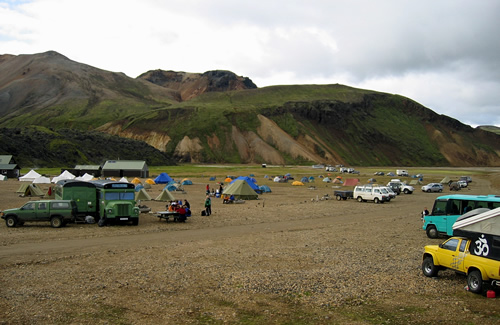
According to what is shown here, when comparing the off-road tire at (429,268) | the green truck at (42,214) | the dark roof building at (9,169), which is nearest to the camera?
the off-road tire at (429,268)

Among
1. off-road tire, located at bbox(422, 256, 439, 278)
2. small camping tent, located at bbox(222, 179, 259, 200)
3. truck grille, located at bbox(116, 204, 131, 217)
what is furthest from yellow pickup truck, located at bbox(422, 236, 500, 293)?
small camping tent, located at bbox(222, 179, 259, 200)

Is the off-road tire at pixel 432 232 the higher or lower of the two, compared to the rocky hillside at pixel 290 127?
lower

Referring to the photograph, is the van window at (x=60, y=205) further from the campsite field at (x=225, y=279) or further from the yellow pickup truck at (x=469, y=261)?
the yellow pickup truck at (x=469, y=261)

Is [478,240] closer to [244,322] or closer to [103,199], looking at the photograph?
[244,322]

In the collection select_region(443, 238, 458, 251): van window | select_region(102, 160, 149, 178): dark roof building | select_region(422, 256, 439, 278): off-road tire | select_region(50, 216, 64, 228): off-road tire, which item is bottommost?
select_region(422, 256, 439, 278): off-road tire

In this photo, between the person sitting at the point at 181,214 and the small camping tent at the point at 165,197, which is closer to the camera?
the person sitting at the point at 181,214

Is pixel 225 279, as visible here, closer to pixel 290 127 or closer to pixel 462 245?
pixel 462 245

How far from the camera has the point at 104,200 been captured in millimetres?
24891

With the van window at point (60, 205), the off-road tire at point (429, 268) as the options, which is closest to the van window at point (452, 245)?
the off-road tire at point (429, 268)

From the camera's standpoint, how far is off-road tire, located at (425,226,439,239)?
20.9m

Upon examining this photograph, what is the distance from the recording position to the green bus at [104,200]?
24594 mm

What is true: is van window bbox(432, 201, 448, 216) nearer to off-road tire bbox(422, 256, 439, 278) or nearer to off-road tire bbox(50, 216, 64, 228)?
off-road tire bbox(422, 256, 439, 278)

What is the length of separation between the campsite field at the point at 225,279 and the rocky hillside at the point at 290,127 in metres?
121

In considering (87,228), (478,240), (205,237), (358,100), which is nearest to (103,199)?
(87,228)
